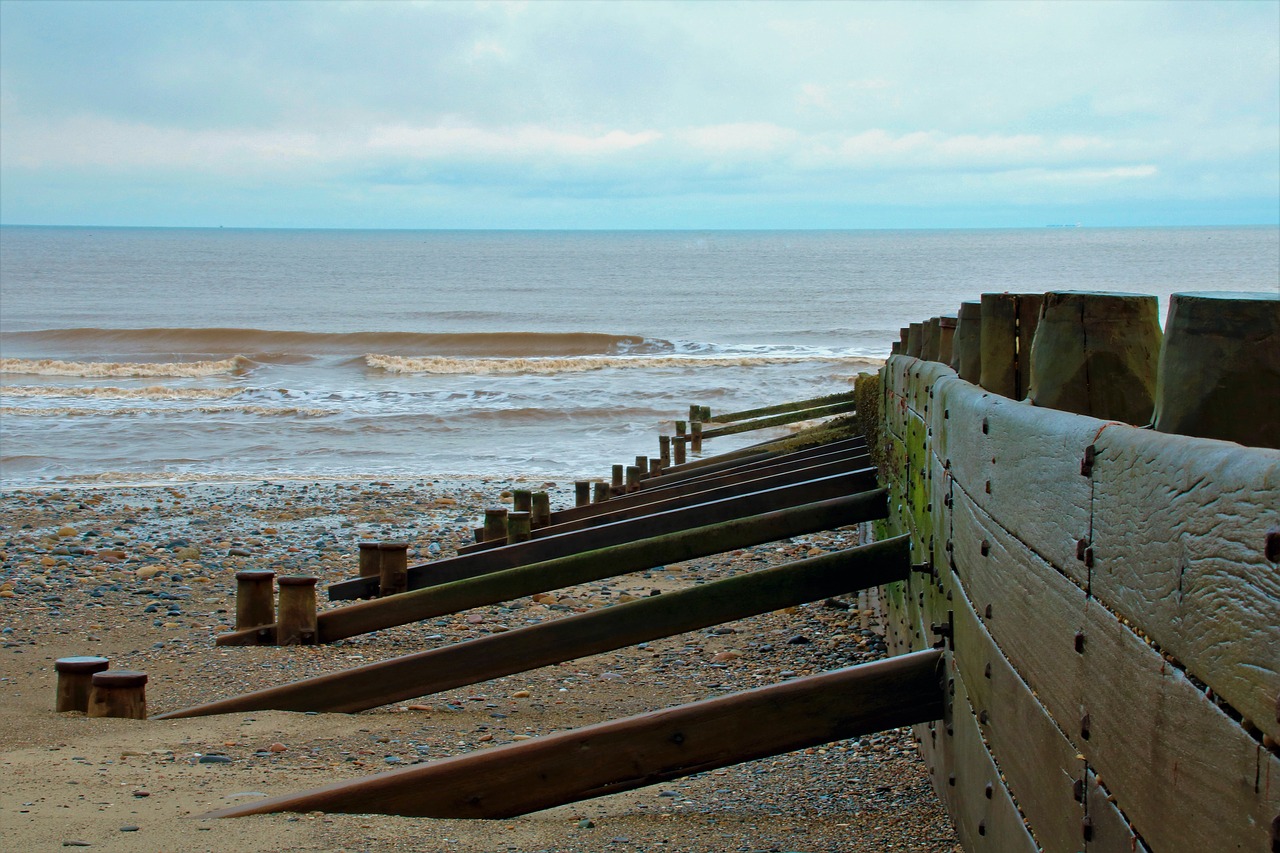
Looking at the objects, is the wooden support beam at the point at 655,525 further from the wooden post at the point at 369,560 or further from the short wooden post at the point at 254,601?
the short wooden post at the point at 254,601

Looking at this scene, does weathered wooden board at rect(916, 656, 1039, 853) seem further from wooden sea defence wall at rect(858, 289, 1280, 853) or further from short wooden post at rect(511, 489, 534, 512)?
short wooden post at rect(511, 489, 534, 512)

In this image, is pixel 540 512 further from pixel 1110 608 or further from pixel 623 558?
pixel 1110 608

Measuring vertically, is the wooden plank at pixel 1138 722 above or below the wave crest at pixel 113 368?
above

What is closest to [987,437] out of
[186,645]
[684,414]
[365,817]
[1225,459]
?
[1225,459]

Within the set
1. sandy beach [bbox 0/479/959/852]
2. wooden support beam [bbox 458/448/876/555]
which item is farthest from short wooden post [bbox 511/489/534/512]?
sandy beach [bbox 0/479/959/852]

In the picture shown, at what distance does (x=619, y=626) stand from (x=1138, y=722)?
3021 millimetres

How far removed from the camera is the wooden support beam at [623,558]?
5.55 m

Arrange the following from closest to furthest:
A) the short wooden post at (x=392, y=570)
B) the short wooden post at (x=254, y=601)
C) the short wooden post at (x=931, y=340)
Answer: the short wooden post at (x=931, y=340) < the short wooden post at (x=254, y=601) < the short wooden post at (x=392, y=570)

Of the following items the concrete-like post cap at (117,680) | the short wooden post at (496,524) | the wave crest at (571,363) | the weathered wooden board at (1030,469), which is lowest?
the concrete-like post cap at (117,680)

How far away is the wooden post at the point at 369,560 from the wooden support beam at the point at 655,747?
4.32 meters

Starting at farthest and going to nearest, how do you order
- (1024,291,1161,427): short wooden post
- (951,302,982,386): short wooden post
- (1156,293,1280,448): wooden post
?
1. (951,302,982,386): short wooden post
2. (1024,291,1161,427): short wooden post
3. (1156,293,1280,448): wooden post

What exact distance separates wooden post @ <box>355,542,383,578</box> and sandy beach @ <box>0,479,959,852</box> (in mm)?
494

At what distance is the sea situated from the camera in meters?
19.4

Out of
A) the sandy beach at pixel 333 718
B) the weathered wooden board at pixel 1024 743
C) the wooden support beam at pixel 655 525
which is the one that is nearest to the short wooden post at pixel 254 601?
the sandy beach at pixel 333 718
